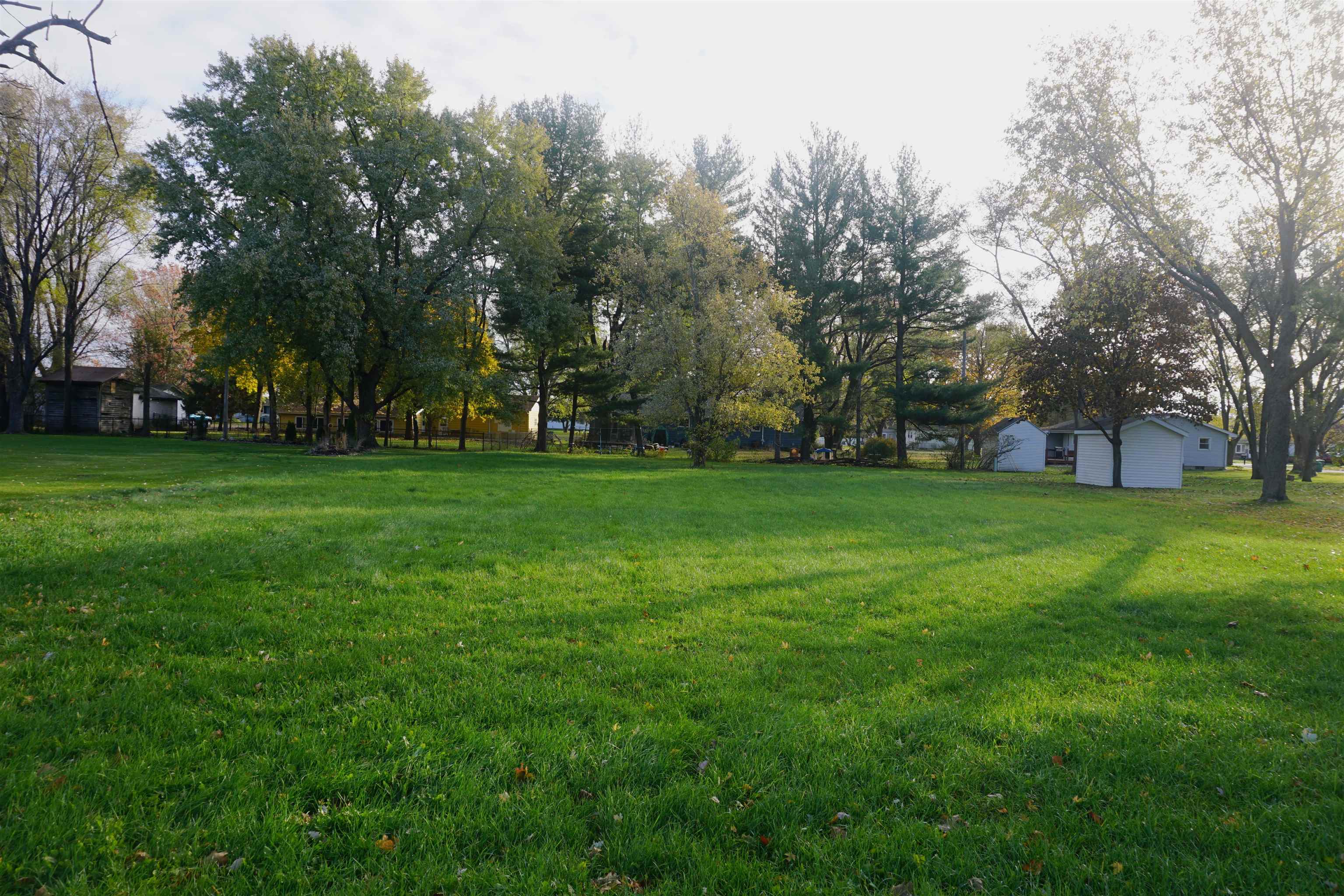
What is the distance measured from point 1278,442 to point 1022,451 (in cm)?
1994

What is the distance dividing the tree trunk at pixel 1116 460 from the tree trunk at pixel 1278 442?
5.35 metres

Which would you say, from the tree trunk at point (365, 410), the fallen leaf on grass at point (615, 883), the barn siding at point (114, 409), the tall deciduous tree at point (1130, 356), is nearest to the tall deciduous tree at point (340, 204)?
the tree trunk at point (365, 410)

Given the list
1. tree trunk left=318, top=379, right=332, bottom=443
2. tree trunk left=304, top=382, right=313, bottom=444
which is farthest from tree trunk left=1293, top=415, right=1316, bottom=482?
tree trunk left=304, top=382, right=313, bottom=444

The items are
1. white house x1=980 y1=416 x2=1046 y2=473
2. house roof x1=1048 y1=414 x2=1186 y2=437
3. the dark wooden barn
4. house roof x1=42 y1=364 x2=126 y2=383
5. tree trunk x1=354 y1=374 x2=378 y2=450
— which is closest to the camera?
house roof x1=1048 y1=414 x2=1186 y2=437

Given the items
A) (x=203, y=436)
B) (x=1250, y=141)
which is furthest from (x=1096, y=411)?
(x=203, y=436)

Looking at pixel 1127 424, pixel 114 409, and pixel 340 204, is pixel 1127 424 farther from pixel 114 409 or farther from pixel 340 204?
pixel 114 409

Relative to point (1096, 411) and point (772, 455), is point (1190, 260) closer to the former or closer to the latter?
point (1096, 411)

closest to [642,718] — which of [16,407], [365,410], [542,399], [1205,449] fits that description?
[365,410]

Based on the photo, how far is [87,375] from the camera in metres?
41.9

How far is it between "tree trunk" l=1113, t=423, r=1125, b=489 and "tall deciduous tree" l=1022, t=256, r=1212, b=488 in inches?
1.4

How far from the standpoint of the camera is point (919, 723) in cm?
403

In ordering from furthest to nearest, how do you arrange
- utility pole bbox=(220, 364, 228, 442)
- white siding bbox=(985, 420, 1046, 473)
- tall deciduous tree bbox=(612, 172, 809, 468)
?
white siding bbox=(985, 420, 1046, 473) < utility pole bbox=(220, 364, 228, 442) < tall deciduous tree bbox=(612, 172, 809, 468)

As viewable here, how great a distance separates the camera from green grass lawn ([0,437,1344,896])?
2.78 metres

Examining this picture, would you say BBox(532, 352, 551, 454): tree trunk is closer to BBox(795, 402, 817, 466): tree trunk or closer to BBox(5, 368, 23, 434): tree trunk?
BBox(795, 402, 817, 466): tree trunk
